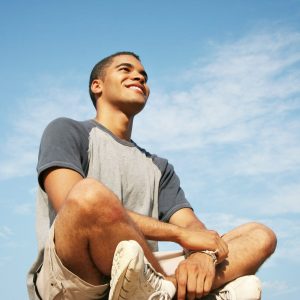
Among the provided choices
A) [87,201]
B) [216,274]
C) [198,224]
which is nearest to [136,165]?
[198,224]

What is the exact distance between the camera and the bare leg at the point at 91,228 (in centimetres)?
255

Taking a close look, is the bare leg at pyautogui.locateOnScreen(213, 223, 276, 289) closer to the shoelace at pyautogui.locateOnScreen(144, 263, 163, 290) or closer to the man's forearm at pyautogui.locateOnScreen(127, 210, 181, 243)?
the man's forearm at pyautogui.locateOnScreen(127, 210, 181, 243)

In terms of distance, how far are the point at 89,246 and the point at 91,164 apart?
3.67 feet

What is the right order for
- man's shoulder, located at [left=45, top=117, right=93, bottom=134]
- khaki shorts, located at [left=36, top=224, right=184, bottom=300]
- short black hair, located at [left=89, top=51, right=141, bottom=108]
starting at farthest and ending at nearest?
1. short black hair, located at [left=89, top=51, right=141, bottom=108]
2. man's shoulder, located at [left=45, top=117, right=93, bottom=134]
3. khaki shorts, located at [left=36, top=224, right=184, bottom=300]

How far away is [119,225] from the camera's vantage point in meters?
2.60

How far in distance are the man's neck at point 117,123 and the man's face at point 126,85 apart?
82 millimetres

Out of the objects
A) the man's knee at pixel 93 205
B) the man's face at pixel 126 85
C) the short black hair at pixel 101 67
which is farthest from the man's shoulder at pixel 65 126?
the man's knee at pixel 93 205

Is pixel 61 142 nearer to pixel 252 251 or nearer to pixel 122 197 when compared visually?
pixel 122 197

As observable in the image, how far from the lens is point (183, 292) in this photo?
2822 mm

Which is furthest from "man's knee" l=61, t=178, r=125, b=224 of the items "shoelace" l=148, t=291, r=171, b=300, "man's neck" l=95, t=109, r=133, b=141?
"man's neck" l=95, t=109, r=133, b=141

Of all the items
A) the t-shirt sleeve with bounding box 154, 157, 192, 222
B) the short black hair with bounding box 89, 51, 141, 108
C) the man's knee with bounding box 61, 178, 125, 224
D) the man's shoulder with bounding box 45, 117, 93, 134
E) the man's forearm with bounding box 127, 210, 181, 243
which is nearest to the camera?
the man's knee with bounding box 61, 178, 125, 224

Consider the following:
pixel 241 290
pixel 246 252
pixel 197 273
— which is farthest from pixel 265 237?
pixel 197 273

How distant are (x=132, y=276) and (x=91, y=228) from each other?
13.4 inches

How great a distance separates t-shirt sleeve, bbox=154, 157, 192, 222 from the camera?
13.5 ft
